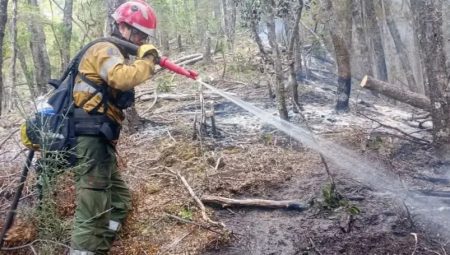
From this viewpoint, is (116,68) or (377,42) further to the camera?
(377,42)

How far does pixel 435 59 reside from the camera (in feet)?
16.7

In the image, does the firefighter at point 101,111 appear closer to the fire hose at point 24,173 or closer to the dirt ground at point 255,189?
the fire hose at point 24,173

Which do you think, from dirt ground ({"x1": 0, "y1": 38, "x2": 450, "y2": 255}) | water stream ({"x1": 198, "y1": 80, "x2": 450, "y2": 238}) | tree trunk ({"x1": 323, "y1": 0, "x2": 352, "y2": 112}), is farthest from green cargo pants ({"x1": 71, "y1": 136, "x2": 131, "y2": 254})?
tree trunk ({"x1": 323, "y1": 0, "x2": 352, "y2": 112})

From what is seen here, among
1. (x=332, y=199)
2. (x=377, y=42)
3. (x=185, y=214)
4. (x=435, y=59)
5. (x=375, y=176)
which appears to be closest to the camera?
(x=185, y=214)

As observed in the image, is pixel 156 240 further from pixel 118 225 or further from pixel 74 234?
pixel 74 234

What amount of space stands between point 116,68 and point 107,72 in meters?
0.09

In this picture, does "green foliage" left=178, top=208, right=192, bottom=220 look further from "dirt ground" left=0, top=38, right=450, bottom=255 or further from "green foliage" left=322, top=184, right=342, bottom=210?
"green foliage" left=322, top=184, right=342, bottom=210

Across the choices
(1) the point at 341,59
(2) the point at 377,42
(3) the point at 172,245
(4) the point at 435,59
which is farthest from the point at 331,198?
(2) the point at 377,42

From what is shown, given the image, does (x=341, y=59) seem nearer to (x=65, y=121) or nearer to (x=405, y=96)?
(x=405, y=96)

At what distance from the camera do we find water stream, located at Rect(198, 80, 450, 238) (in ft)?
13.6

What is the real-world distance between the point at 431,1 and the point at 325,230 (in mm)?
3086

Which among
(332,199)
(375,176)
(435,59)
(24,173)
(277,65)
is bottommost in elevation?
(375,176)

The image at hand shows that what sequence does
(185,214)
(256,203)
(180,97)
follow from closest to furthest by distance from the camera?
1. (185,214)
2. (256,203)
3. (180,97)

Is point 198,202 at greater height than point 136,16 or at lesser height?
lesser
